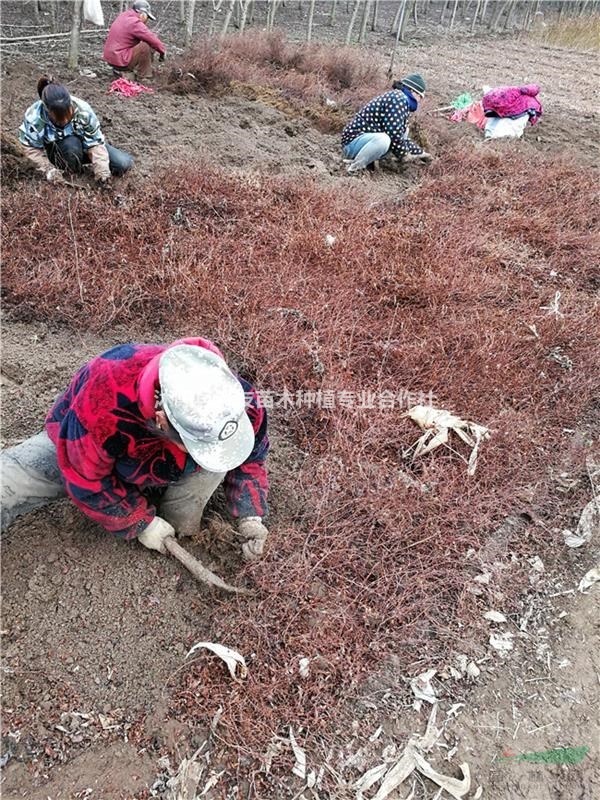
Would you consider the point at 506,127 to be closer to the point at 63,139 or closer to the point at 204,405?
the point at 63,139

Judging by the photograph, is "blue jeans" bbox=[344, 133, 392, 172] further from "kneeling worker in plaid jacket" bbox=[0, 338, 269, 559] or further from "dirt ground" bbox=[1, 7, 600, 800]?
"kneeling worker in plaid jacket" bbox=[0, 338, 269, 559]

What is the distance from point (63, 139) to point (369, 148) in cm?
269

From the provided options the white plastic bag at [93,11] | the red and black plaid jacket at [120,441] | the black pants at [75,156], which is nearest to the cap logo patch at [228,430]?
the red and black plaid jacket at [120,441]

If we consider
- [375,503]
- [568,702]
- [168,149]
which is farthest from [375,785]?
[168,149]

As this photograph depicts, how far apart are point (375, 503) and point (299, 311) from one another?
141cm

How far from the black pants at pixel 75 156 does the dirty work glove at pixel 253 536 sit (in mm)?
3527

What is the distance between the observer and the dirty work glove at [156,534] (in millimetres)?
2189

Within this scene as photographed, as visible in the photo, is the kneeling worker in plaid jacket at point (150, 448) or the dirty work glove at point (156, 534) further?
the dirty work glove at point (156, 534)

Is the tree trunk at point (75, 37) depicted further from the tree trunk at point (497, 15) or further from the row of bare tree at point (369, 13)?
the tree trunk at point (497, 15)

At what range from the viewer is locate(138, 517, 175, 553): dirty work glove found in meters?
2.19

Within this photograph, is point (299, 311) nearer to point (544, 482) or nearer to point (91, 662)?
point (544, 482)

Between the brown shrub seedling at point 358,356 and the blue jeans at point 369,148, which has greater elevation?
the blue jeans at point 369,148

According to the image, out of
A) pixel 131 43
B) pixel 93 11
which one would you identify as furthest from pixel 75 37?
pixel 93 11

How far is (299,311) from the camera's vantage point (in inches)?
135
